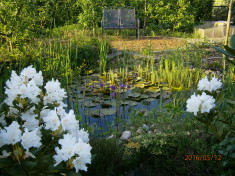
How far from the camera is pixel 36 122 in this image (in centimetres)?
113

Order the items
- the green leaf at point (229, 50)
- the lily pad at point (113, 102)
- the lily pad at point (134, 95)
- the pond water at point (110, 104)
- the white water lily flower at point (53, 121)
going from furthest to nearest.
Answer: the lily pad at point (134, 95)
the lily pad at point (113, 102)
the pond water at point (110, 104)
the green leaf at point (229, 50)
the white water lily flower at point (53, 121)

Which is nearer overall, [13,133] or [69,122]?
[13,133]

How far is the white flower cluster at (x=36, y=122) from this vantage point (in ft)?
3.07

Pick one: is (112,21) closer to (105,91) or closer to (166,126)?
(105,91)

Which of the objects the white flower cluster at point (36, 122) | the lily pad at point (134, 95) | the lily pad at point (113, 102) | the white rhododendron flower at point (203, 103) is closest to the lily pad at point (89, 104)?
the lily pad at point (113, 102)

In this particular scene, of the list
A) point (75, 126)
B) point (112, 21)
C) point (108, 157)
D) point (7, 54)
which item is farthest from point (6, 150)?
point (112, 21)

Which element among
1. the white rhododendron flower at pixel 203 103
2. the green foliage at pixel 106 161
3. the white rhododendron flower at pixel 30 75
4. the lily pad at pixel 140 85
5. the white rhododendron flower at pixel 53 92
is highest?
the white rhododendron flower at pixel 30 75

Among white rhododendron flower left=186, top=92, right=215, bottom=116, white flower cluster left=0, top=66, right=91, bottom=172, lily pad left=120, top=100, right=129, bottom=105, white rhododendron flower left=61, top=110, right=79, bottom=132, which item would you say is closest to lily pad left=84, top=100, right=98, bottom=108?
lily pad left=120, top=100, right=129, bottom=105

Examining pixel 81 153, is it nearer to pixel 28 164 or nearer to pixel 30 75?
pixel 28 164

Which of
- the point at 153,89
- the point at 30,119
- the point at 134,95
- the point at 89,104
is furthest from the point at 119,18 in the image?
the point at 30,119

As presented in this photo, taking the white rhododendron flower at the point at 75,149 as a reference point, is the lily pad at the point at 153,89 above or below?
below

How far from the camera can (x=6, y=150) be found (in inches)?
40.2

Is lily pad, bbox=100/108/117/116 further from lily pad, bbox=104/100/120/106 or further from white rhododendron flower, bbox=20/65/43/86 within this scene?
white rhododendron flower, bbox=20/65/43/86

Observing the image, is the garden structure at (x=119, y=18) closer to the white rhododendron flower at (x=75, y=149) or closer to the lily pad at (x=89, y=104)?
the lily pad at (x=89, y=104)
